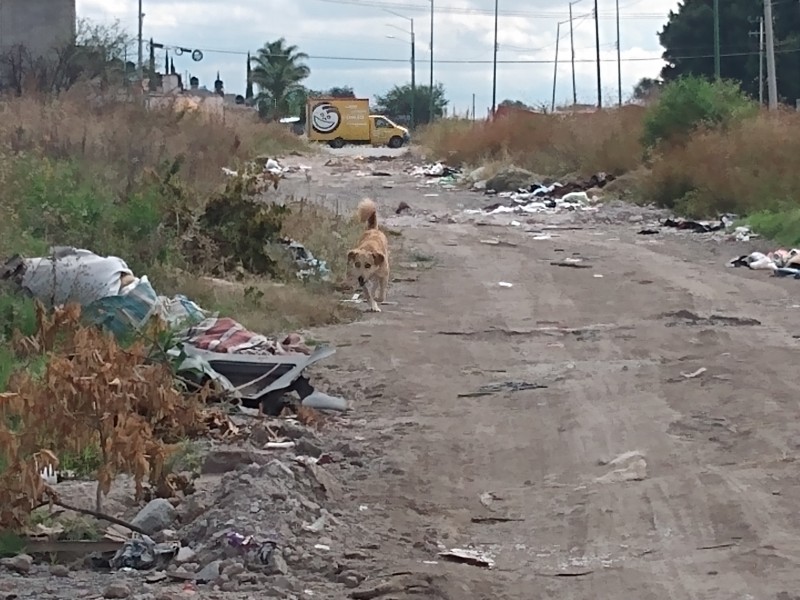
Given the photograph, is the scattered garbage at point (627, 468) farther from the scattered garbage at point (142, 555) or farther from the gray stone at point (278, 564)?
the scattered garbage at point (142, 555)

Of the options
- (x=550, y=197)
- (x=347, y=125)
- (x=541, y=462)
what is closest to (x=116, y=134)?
(x=541, y=462)

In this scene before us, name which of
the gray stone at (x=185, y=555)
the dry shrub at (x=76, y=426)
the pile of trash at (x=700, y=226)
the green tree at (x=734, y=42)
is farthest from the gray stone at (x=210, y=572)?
the green tree at (x=734, y=42)

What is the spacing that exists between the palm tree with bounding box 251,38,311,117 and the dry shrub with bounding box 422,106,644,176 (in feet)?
140

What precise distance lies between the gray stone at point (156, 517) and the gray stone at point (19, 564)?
1.85 ft

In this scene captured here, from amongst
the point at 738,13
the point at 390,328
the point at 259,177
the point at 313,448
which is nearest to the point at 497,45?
the point at 738,13

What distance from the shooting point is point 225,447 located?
24.7 ft

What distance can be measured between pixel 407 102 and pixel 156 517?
324ft

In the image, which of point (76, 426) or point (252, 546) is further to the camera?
point (76, 426)

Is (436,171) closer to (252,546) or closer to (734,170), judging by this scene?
(734,170)

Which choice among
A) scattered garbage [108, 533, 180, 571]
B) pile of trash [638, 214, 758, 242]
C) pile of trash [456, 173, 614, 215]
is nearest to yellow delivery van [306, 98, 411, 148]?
pile of trash [456, 173, 614, 215]

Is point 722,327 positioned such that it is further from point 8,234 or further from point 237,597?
point 237,597

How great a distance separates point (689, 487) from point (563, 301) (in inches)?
290

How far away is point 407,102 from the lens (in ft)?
339

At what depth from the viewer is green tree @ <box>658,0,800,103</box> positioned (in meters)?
62.8
